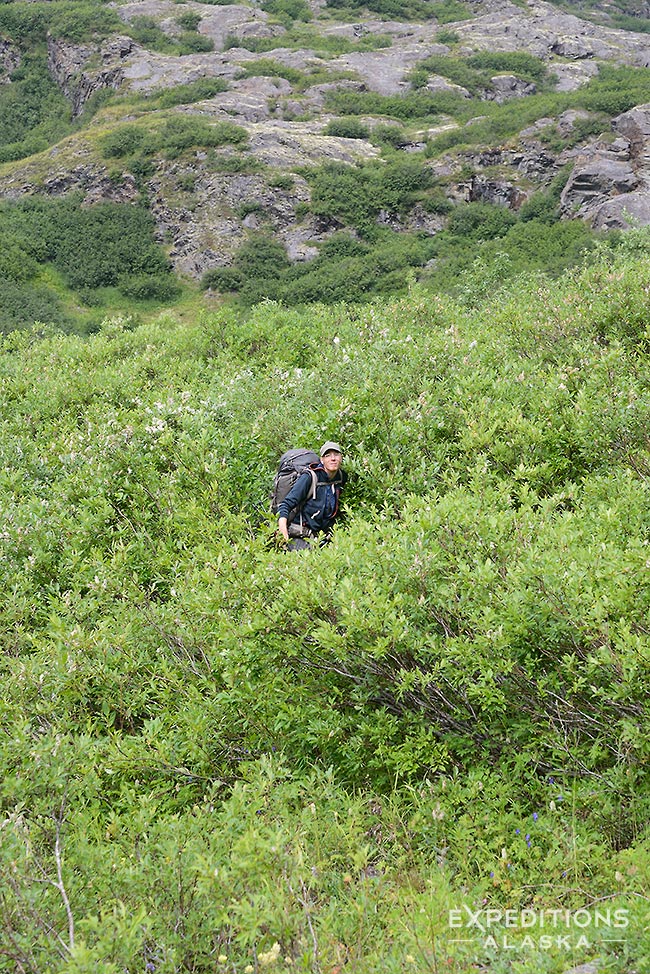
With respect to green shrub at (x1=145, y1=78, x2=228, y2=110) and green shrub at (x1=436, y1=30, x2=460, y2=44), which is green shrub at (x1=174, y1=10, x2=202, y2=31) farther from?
green shrub at (x1=436, y1=30, x2=460, y2=44)

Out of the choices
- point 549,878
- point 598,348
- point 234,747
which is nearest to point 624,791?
point 549,878

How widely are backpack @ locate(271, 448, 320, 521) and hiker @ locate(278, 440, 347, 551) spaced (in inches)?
2.0

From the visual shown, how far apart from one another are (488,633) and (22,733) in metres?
2.76

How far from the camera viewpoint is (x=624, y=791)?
403 centimetres

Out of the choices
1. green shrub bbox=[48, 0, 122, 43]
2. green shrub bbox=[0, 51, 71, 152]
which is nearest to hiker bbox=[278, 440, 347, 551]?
green shrub bbox=[0, 51, 71, 152]

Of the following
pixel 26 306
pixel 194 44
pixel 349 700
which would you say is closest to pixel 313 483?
pixel 349 700

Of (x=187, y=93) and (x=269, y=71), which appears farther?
(x=269, y=71)

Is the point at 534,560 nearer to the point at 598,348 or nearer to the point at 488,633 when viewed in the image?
the point at 488,633

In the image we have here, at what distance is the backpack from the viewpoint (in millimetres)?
7066

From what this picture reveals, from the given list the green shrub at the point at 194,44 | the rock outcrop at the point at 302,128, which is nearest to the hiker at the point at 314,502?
the rock outcrop at the point at 302,128

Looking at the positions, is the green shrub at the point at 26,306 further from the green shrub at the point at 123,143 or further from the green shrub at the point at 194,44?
the green shrub at the point at 194,44

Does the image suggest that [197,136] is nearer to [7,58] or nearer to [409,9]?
[7,58]

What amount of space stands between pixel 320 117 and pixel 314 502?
6628cm

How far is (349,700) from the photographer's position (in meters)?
4.92
